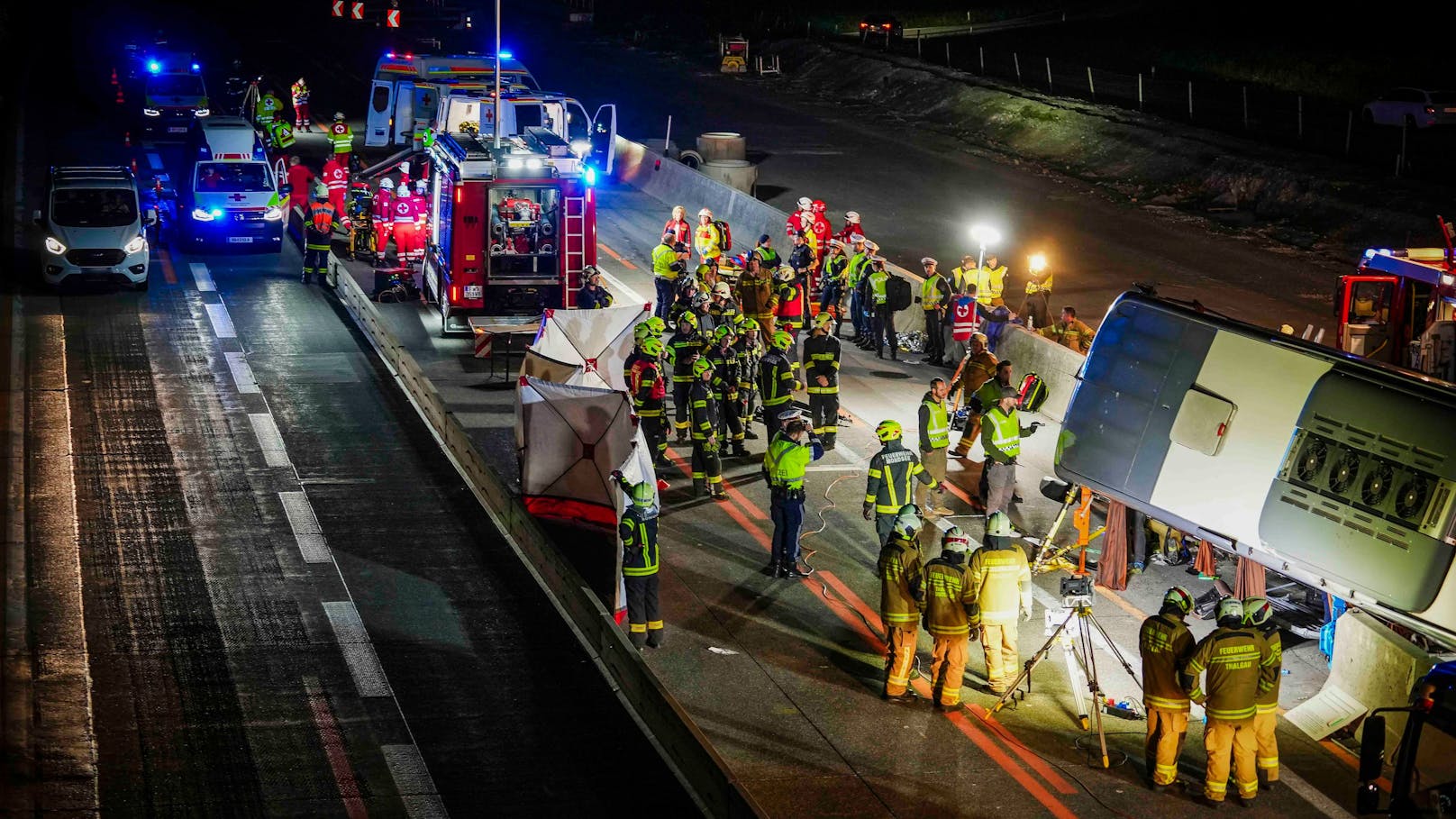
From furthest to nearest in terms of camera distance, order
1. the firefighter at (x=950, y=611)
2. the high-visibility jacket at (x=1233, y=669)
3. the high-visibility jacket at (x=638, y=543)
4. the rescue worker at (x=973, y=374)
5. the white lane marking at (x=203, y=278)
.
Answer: the white lane marking at (x=203, y=278)
the rescue worker at (x=973, y=374)
the high-visibility jacket at (x=638, y=543)
the firefighter at (x=950, y=611)
the high-visibility jacket at (x=1233, y=669)

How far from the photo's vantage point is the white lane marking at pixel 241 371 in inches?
888

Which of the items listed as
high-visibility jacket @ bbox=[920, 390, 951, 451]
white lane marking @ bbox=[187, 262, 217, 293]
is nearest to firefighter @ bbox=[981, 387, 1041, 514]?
high-visibility jacket @ bbox=[920, 390, 951, 451]

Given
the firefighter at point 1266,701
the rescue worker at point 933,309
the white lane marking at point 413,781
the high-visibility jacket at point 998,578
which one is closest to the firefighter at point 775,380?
the rescue worker at point 933,309

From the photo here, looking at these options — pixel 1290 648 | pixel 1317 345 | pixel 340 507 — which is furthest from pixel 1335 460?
pixel 340 507

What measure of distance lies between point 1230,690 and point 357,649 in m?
7.57

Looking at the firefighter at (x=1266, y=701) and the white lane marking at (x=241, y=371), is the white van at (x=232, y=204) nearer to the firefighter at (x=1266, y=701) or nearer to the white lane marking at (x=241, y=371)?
the white lane marking at (x=241, y=371)

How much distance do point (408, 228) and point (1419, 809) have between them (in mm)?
22114

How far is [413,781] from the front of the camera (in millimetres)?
12250

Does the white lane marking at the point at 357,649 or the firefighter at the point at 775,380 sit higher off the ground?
the firefighter at the point at 775,380

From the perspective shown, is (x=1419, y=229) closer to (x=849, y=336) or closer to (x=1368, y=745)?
(x=849, y=336)

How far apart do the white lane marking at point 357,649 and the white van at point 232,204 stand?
16.9 meters

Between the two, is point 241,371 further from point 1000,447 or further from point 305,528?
point 1000,447

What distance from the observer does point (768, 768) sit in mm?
12484

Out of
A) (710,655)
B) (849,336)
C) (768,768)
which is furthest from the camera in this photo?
(849,336)
